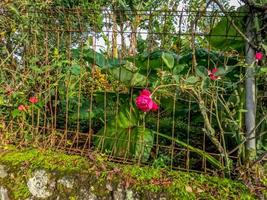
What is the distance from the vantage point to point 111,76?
3.03 meters

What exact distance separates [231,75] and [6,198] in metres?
2.02

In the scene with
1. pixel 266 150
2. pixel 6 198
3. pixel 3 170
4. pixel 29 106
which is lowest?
pixel 6 198

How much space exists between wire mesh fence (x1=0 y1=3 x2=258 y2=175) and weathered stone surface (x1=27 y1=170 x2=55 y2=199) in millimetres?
351

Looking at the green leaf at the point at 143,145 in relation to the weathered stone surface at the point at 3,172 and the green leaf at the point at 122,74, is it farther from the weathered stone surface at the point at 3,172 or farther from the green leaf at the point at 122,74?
the weathered stone surface at the point at 3,172

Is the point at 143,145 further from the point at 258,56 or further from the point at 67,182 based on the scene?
the point at 258,56

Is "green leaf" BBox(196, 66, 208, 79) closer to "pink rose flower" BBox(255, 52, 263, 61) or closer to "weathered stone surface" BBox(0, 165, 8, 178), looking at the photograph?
"pink rose flower" BBox(255, 52, 263, 61)

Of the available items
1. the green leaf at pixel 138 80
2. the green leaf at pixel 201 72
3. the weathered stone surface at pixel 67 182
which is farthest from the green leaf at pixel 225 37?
the weathered stone surface at pixel 67 182

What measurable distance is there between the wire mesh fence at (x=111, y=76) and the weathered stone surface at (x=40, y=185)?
1.15ft

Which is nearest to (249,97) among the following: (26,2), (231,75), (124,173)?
(231,75)

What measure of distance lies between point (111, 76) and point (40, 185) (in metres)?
1.15

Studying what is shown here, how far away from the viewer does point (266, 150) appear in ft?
7.25

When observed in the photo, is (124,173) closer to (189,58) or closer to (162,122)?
(189,58)

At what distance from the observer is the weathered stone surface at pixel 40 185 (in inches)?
96.5

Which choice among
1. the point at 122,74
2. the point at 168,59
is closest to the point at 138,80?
the point at 122,74
